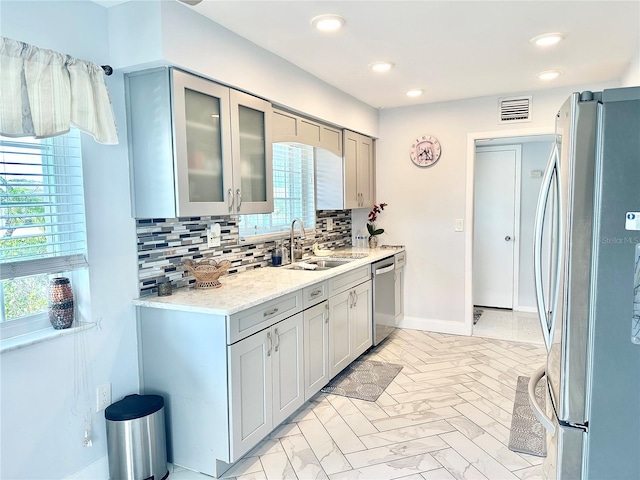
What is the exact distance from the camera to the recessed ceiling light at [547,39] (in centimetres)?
269

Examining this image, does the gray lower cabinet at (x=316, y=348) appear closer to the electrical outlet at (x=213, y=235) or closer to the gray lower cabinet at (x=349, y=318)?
the gray lower cabinet at (x=349, y=318)

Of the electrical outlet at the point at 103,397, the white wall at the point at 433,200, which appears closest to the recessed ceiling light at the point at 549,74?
the white wall at the point at 433,200

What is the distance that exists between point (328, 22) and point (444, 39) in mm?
802

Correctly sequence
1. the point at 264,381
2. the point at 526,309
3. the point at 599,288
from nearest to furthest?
1. the point at 599,288
2. the point at 264,381
3. the point at 526,309

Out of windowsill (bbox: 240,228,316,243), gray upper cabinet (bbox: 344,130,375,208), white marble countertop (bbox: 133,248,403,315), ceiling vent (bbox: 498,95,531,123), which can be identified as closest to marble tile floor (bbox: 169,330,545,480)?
white marble countertop (bbox: 133,248,403,315)

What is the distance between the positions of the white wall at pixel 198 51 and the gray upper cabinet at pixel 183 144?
0.27 ft

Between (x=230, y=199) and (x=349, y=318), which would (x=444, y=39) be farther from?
(x=349, y=318)

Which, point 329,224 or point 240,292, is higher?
point 329,224

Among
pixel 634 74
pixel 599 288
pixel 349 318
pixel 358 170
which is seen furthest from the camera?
pixel 358 170

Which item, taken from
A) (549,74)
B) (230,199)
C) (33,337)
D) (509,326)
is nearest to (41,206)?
(33,337)

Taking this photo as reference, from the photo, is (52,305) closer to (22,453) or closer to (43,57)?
(22,453)

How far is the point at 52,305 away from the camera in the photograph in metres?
2.02

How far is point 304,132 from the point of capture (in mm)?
3482

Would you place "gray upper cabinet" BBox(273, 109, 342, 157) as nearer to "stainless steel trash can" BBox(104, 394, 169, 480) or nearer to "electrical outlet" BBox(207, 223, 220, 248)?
"electrical outlet" BBox(207, 223, 220, 248)
